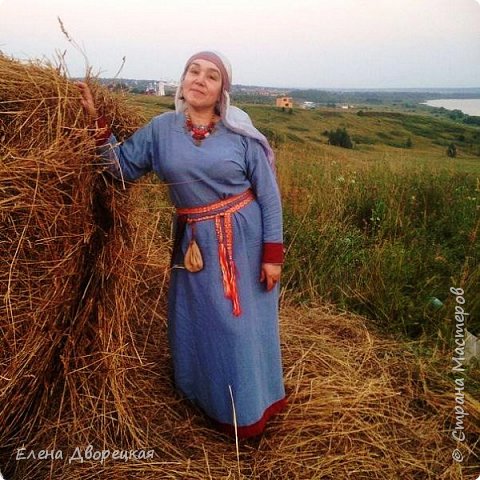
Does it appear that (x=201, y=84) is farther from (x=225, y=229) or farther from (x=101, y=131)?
(x=225, y=229)

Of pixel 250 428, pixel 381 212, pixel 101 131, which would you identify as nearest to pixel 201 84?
pixel 101 131

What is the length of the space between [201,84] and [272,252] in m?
0.67

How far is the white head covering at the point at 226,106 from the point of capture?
1852mm

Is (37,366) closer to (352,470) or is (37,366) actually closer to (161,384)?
(161,384)

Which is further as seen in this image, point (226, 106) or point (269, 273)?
point (269, 273)

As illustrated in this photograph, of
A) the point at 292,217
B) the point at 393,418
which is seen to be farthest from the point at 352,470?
the point at 292,217

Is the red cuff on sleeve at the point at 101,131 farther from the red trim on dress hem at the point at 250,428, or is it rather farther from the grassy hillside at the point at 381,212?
the red trim on dress hem at the point at 250,428

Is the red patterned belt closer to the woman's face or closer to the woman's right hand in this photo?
the woman's face

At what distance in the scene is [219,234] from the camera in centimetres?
197

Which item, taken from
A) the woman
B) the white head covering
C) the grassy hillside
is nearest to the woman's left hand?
the woman

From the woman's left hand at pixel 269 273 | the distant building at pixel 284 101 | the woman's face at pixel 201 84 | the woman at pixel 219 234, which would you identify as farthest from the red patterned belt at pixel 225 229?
the distant building at pixel 284 101

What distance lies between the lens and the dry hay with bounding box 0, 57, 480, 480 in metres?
1.66

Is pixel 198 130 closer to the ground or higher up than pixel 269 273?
higher up

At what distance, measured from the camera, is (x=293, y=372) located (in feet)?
8.46
